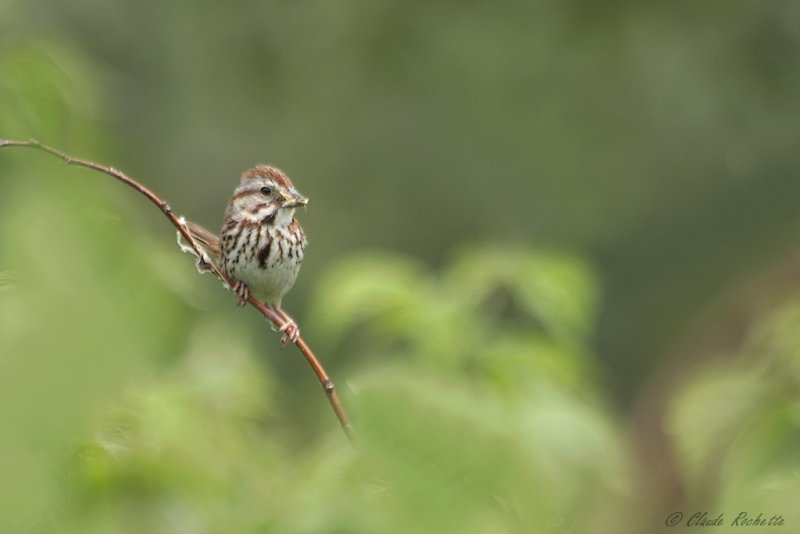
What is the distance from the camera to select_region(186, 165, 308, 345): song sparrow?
3.27m

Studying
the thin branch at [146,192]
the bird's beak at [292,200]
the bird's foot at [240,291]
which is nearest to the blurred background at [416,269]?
the thin branch at [146,192]

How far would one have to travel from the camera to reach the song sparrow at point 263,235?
3.27 metres

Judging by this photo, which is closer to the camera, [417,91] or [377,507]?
[377,507]

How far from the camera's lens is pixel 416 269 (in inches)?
218

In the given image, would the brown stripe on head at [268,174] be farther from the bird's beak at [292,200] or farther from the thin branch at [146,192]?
the thin branch at [146,192]

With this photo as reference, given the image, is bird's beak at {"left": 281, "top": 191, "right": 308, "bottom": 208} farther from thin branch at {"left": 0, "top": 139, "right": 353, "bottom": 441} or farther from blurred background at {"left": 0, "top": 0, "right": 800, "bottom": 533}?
thin branch at {"left": 0, "top": 139, "right": 353, "bottom": 441}

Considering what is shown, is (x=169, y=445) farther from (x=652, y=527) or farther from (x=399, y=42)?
(x=399, y=42)

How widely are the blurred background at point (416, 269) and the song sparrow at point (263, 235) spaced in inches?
6.1

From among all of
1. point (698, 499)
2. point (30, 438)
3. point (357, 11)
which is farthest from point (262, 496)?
point (357, 11)

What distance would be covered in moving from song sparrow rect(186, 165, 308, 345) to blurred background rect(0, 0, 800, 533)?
155 millimetres

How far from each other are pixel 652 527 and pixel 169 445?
57 centimetres

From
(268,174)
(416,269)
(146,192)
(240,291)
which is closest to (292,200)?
(268,174)

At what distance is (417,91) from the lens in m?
11.7

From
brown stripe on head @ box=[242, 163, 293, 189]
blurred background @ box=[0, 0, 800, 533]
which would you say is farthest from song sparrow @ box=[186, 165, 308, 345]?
blurred background @ box=[0, 0, 800, 533]
